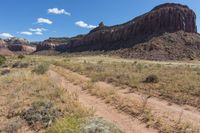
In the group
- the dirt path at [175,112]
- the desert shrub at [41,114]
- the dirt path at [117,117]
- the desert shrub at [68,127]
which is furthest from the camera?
the dirt path at [175,112]

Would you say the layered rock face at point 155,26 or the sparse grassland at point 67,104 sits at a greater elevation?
the layered rock face at point 155,26

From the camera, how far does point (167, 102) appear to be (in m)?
12.4

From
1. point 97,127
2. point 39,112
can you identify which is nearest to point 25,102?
point 39,112

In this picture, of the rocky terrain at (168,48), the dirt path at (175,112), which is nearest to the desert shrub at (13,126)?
the dirt path at (175,112)

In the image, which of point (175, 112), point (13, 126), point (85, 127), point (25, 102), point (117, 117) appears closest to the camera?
point (85, 127)

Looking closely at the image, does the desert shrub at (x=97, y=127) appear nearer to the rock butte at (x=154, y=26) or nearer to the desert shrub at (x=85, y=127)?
the desert shrub at (x=85, y=127)

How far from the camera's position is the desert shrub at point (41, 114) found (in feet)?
27.8

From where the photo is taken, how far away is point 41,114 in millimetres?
9008

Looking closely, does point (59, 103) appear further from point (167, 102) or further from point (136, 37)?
point (136, 37)

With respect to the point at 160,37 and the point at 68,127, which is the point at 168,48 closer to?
the point at 160,37

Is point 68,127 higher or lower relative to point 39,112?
higher

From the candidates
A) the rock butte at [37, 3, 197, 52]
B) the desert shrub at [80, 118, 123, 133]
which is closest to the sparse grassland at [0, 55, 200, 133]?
the desert shrub at [80, 118, 123, 133]

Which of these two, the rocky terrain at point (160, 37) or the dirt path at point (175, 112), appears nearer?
the dirt path at point (175, 112)

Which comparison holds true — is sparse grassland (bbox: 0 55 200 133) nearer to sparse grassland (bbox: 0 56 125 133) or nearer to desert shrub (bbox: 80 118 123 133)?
sparse grassland (bbox: 0 56 125 133)
